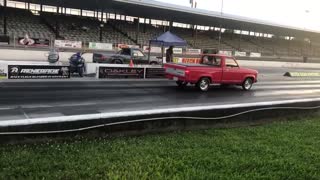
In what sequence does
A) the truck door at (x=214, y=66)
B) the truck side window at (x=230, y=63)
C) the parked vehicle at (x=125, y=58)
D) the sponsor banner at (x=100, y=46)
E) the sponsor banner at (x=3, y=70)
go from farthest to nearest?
the sponsor banner at (x=100, y=46) → the parked vehicle at (x=125, y=58) → the truck side window at (x=230, y=63) → the truck door at (x=214, y=66) → the sponsor banner at (x=3, y=70)

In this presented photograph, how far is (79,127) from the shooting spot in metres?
8.16

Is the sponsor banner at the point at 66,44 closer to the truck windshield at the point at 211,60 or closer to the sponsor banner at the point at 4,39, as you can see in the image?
the sponsor banner at the point at 4,39

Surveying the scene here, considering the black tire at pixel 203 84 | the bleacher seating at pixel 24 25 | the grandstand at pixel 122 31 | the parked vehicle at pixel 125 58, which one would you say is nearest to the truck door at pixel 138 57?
the parked vehicle at pixel 125 58

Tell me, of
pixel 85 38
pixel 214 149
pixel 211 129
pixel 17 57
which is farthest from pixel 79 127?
pixel 85 38

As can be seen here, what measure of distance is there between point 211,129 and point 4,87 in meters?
9.20

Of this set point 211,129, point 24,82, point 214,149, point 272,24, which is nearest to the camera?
point 214,149

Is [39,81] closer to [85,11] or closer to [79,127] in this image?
[79,127]

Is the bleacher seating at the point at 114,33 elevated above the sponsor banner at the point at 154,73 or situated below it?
above

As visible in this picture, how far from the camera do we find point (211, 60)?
20.0m

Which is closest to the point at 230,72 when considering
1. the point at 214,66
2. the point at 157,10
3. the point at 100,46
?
the point at 214,66

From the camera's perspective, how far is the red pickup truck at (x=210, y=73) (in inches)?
723

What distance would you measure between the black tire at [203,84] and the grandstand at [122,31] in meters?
26.1

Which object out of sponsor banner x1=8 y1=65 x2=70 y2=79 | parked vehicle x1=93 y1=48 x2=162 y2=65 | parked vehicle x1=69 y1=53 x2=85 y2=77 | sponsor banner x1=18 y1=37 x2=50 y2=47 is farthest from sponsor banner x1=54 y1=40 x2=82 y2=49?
sponsor banner x1=8 y1=65 x2=70 y2=79

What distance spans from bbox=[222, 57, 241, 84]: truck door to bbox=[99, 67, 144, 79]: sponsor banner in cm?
535
